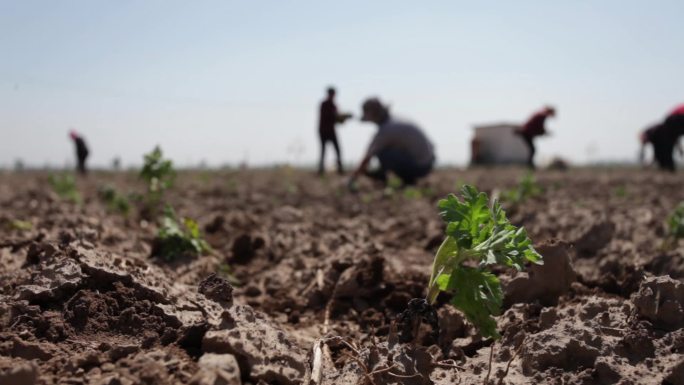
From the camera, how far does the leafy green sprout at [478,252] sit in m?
2.27

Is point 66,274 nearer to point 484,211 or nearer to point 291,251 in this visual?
point 484,211

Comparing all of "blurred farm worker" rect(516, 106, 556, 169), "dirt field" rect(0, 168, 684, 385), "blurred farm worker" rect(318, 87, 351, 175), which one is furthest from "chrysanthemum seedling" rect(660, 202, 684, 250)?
"blurred farm worker" rect(516, 106, 556, 169)

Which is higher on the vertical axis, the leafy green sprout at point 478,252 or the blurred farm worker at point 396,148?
the blurred farm worker at point 396,148

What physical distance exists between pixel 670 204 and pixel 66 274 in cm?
841

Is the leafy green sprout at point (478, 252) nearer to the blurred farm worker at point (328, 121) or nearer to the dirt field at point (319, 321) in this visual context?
the dirt field at point (319, 321)

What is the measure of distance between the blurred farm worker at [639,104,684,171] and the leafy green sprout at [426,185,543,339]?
12.1 m

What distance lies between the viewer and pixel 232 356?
201cm

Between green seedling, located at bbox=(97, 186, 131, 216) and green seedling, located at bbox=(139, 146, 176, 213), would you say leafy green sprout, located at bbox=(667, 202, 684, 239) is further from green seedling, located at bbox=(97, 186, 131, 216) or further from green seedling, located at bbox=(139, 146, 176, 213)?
green seedling, located at bbox=(97, 186, 131, 216)

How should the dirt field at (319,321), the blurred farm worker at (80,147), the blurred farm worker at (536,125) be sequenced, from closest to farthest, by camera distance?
1. the dirt field at (319,321)
2. the blurred farm worker at (536,125)
3. the blurred farm worker at (80,147)

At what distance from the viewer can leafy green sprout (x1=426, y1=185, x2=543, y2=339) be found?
2.27m

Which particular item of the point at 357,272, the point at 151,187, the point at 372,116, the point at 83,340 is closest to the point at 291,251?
the point at 357,272

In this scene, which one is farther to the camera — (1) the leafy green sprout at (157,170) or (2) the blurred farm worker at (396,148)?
(2) the blurred farm worker at (396,148)

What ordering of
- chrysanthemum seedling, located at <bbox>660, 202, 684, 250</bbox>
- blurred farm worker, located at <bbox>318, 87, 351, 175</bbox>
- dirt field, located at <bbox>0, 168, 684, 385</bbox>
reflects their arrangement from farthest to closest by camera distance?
1. blurred farm worker, located at <bbox>318, 87, 351, 175</bbox>
2. chrysanthemum seedling, located at <bbox>660, 202, 684, 250</bbox>
3. dirt field, located at <bbox>0, 168, 684, 385</bbox>

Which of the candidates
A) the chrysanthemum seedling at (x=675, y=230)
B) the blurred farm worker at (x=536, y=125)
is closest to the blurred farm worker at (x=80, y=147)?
the blurred farm worker at (x=536, y=125)
